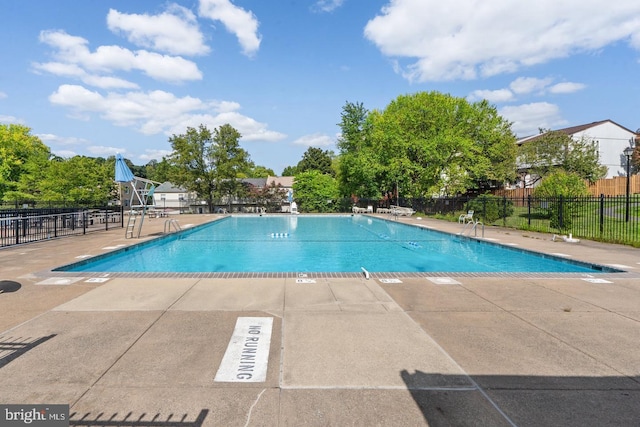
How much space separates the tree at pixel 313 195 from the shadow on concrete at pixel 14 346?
112ft

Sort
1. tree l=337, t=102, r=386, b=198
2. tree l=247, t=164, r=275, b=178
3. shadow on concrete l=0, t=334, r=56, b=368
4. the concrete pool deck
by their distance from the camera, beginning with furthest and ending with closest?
tree l=247, t=164, r=275, b=178, tree l=337, t=102, r=386, b=198, shadow on concrete l=0, t=334, r=56, b=368, the concrete pool deck

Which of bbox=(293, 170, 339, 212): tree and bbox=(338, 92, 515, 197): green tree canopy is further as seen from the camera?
bbox=(293, 170, 339, 212): tree

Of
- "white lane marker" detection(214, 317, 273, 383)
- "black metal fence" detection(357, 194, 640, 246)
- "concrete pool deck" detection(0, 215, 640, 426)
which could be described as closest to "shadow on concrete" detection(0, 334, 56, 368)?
"concrete pool deck" detection(0, 215, 640, 426)

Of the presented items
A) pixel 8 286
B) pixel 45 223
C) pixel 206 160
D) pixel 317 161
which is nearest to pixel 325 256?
pixel 8 286

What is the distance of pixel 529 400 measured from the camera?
8.27 feet

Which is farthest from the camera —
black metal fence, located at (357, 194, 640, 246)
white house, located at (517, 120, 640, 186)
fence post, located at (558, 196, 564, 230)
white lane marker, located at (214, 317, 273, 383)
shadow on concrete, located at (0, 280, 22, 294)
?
white house, located at (517, 120, 640, 186)

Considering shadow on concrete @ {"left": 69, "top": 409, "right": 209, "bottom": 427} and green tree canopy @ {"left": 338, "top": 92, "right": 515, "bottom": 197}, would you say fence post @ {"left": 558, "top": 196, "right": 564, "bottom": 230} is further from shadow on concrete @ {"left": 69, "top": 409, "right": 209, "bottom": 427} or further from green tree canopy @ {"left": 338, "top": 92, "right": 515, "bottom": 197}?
shadow on concrete @ {"left": 69, "top": 409, "right": 209, "bottom": 427}

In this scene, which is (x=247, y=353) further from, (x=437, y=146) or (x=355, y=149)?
(x=355, y=149)

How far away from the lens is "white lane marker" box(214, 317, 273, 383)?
2.86m

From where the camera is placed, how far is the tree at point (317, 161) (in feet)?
220

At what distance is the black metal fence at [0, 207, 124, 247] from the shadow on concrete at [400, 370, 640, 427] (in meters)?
13.4

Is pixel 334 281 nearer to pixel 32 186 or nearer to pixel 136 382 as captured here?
pixel 136 382

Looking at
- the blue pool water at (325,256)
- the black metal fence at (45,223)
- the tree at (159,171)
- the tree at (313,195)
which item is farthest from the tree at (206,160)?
the blue pool water at (325,256)

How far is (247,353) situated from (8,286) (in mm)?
5294
